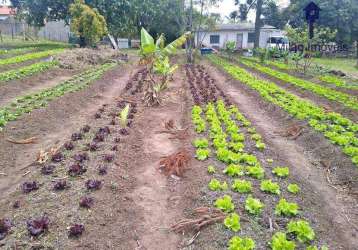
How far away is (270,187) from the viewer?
6.12 m

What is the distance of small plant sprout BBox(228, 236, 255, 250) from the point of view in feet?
14.8

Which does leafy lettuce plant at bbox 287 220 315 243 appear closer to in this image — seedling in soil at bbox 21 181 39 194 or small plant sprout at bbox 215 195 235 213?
small plant sprout at bbox 215 195 235 213

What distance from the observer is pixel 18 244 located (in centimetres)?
451

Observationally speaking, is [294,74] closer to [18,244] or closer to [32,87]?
[32,87]

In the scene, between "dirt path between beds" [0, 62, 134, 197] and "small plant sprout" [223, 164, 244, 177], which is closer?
"small plant sprout" [223, 164, 244, 177]

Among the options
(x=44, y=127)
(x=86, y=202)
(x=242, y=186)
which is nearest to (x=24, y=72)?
(x=44, y=127)

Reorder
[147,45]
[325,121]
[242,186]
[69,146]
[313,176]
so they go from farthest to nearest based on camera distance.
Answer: [147,45] → [325,121] → [69,146] → [313,176] → [242,186]

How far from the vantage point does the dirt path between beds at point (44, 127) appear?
7.22 meters

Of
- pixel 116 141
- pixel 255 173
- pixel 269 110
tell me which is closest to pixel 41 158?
pixel 116 141

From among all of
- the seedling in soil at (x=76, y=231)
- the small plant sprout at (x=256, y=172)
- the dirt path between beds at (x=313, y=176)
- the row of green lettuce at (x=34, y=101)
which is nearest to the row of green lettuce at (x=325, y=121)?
the dirt path between beds at (x=313, y=176)

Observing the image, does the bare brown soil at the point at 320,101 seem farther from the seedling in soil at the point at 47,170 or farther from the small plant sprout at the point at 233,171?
the seedling in soil at the point at 47,170

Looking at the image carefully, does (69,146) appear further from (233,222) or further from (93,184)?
(233,222)

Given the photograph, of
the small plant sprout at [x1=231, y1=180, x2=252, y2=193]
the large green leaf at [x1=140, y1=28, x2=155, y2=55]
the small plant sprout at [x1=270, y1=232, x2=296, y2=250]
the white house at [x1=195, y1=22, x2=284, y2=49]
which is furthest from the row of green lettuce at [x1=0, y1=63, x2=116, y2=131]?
the white house at [x1=195, y1=22, x2=284, y2=49]

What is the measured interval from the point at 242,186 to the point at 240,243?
5.31ft
